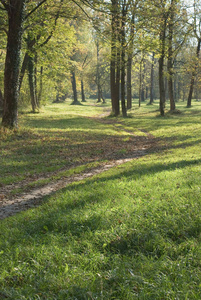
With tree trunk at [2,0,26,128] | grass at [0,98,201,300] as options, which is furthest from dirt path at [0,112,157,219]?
tree trunk at [2,0,26,128]

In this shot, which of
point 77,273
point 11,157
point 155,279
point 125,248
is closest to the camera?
point 155,279

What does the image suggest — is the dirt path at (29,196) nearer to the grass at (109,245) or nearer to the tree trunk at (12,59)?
the grass at (109,245)

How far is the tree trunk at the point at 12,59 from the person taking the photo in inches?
566

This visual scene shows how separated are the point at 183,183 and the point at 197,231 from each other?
7.26 ft

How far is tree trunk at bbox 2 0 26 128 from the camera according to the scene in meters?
14.4

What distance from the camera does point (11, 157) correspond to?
1164 centimetres

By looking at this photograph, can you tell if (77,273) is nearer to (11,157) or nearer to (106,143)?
(11,157)

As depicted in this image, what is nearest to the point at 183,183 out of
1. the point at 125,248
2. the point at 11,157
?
the point at 125,248

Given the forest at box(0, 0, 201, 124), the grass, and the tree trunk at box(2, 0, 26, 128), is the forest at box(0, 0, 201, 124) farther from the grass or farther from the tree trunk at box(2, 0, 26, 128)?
the grass

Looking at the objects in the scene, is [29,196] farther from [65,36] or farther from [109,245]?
[65,36]

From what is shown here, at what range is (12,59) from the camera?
14.8 metres

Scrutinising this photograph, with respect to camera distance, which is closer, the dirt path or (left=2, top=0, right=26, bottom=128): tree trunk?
the dirt path

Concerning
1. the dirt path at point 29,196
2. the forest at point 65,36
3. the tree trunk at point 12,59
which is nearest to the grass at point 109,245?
the dirt path at point 29,196

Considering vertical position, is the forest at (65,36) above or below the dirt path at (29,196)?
above
